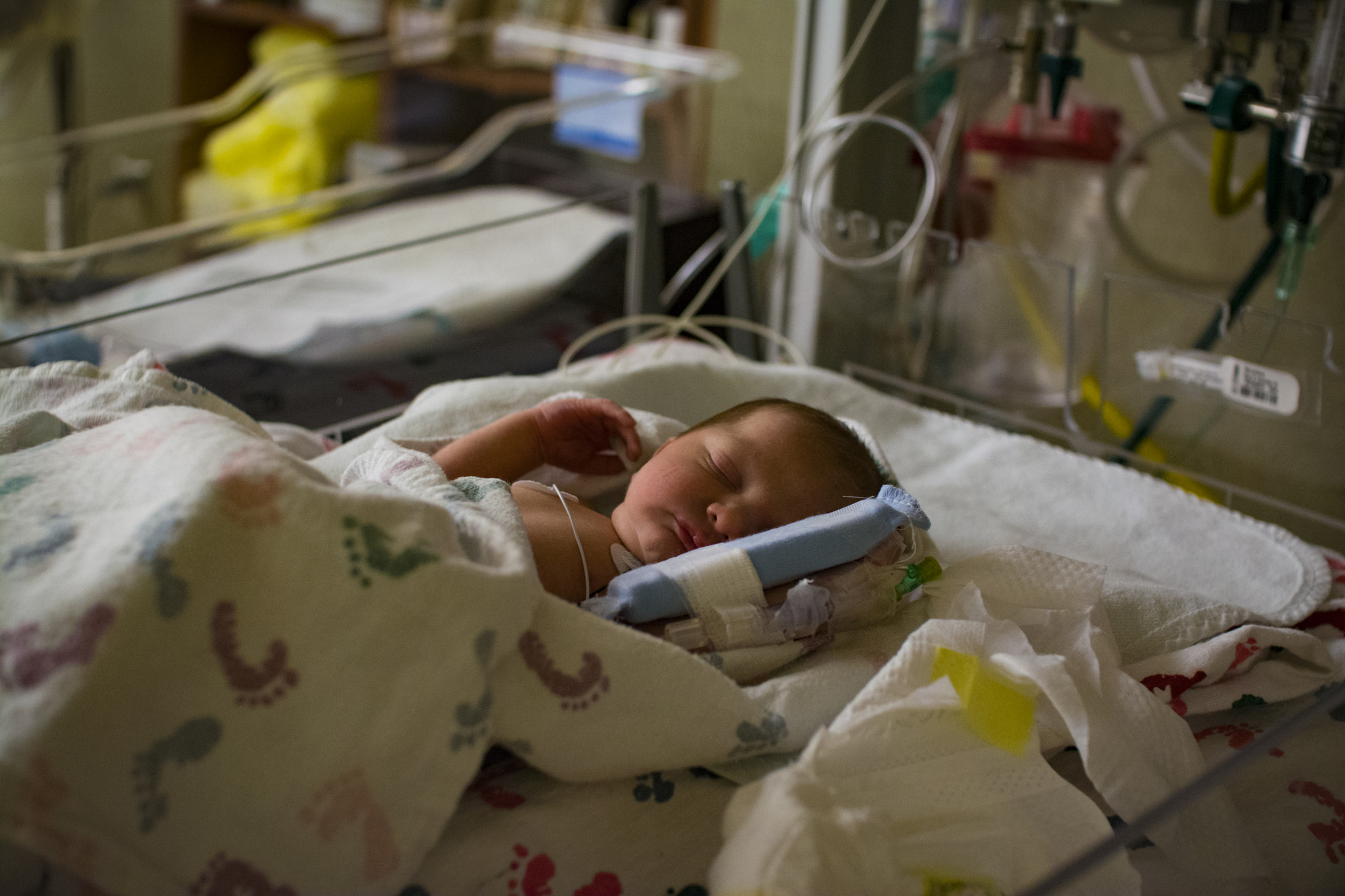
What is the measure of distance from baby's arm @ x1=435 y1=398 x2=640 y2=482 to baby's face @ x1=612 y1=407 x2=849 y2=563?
0.33 feet

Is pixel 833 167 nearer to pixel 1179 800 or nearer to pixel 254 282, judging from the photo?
pixel 254 282

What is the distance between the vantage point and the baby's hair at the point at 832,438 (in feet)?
2.83

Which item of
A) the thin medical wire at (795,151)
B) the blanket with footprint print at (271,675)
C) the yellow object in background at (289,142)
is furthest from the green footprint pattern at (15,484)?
the yellow object in background at (289,142)

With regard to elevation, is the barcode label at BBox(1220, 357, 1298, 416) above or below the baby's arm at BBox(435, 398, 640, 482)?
above

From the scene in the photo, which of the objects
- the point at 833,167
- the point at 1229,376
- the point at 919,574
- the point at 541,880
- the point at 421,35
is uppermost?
the point at 421,35

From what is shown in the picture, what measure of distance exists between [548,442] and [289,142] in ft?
5.21

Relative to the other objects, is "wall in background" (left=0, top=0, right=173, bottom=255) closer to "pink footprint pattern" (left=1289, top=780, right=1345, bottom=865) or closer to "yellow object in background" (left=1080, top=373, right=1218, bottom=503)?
"yellow object in background" (left=1080, top=373, right=1218, bottom=503)

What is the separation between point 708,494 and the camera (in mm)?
844

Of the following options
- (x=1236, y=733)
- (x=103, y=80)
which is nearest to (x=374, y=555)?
(x=1236, y=733)

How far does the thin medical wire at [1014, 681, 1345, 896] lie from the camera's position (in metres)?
0.49

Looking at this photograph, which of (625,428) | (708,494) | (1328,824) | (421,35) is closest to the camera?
(1328,824)

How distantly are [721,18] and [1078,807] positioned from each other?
1611 mm

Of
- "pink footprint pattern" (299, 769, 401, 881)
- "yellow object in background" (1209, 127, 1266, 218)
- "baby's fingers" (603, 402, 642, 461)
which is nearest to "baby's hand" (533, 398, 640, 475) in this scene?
"baby's fingers" (603, 402, 642, 461)

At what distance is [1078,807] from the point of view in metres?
0.67
